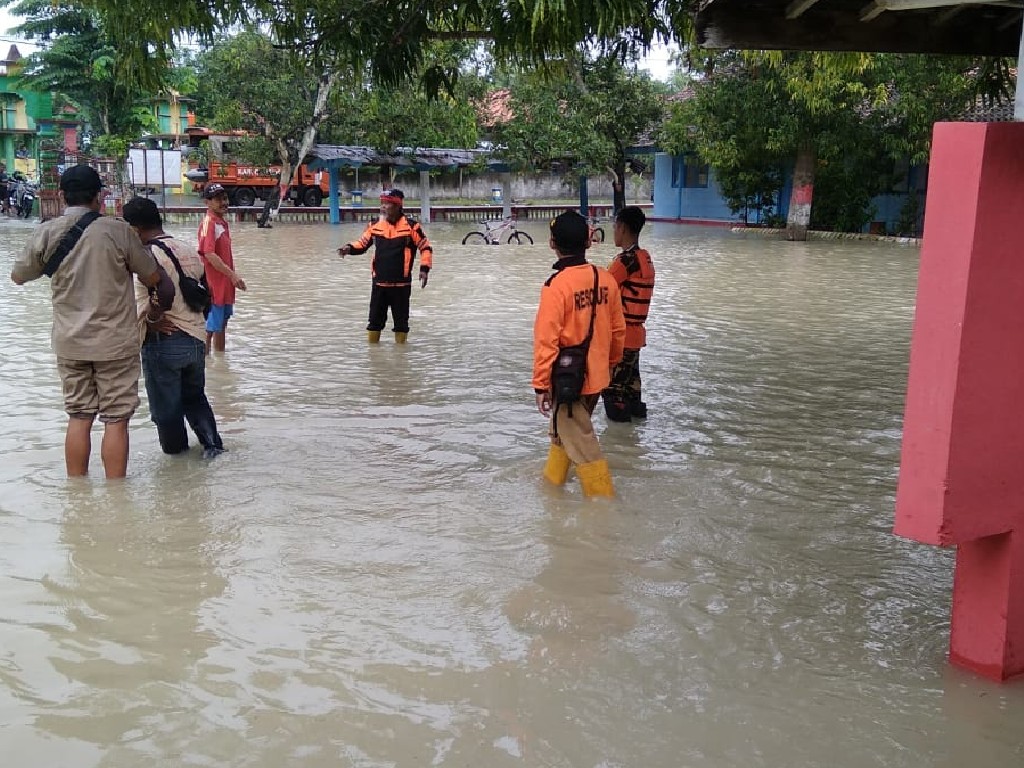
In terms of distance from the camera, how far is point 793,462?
20.7 feet

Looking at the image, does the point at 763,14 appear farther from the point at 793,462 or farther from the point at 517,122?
the point at 517,122

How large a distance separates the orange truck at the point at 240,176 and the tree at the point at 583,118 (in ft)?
27.4

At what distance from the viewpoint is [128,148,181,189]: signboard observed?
2822cm

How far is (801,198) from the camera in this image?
2712 centimetres

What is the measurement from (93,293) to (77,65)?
36.7m

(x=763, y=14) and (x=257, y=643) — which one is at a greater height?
(x=763, y=14)

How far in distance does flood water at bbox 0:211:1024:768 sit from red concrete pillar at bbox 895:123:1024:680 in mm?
690

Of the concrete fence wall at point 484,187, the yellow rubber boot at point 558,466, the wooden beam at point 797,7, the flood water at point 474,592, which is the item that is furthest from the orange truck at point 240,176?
the wooden beam at point 797,7

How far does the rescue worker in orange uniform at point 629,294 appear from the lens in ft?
22.0

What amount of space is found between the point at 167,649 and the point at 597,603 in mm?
1711

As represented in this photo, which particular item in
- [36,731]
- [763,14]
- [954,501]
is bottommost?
[36,731]

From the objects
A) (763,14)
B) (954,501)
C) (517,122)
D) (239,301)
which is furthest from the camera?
(517,122)

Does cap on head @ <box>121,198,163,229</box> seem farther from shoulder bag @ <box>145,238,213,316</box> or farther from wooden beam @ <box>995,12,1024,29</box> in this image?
wooden beam @ <box>995,12,1024,29</box>

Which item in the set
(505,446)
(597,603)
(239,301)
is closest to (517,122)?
(239,301)
